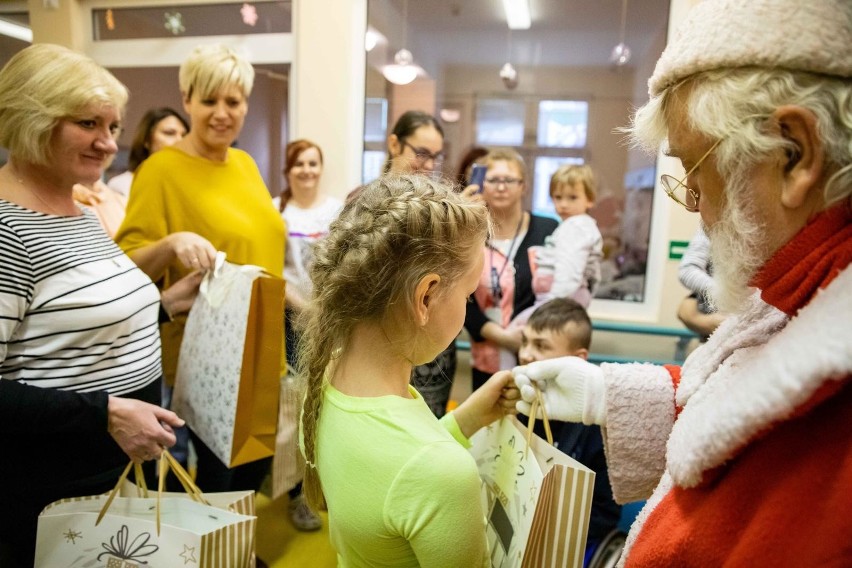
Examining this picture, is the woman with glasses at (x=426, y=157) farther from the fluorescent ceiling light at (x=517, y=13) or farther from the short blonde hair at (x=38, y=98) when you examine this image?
the fluorescent ceiling light at (x=517, y=13)

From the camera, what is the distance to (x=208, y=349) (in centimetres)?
149

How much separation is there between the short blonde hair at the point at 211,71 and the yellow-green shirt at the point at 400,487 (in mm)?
1324

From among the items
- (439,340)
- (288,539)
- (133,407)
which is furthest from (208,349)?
(288,539)

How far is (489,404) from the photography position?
1131 millimetres

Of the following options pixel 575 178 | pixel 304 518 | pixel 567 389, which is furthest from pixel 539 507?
pixel 575 178

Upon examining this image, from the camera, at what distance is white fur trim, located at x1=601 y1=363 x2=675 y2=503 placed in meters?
1.02

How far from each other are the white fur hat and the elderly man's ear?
0.05m

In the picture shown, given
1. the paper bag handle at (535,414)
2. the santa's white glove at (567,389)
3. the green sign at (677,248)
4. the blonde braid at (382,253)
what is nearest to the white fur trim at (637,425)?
the santa's white glove at (567,389)

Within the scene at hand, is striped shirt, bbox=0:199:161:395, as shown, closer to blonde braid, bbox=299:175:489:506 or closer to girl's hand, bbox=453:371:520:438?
blonde braid, bbox=299:175:489:506

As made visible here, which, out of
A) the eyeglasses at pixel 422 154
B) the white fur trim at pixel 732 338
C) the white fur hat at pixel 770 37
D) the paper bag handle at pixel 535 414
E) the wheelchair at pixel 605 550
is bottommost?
the wheelchair at pixel 605 550

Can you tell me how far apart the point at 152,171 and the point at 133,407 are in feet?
2.81

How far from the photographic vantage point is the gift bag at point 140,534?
3.21ft

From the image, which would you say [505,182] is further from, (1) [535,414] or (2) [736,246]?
(2) [736,246]

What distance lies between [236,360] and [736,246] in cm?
113
